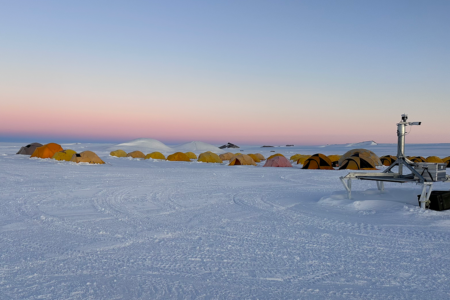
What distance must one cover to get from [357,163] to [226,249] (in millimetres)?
21160

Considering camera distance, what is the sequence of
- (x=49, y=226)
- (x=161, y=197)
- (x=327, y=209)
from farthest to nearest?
(x=161, y=197), (x=327, y=209), (x=49, y=226)

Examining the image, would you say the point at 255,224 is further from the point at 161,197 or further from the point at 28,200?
the point at 28,200

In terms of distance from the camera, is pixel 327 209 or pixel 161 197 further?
pixel 161 197

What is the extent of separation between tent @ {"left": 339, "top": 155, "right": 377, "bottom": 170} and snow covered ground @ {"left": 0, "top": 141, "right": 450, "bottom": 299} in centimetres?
1534

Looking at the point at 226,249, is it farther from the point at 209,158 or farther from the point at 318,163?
the point at 209,158

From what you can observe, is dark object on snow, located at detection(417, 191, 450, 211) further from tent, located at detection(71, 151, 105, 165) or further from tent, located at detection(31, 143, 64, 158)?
tent, located at detection(31, 143, 64, 158)

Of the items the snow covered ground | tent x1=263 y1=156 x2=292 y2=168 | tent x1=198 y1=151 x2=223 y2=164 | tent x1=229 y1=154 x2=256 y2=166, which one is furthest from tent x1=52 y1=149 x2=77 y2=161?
the snow covered ground

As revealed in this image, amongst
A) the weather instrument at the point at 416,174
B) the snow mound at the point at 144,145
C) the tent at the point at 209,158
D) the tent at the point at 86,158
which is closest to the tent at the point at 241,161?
the tent at the point at 209,158

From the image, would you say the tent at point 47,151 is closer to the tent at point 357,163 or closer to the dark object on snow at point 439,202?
the tent at point 357,163

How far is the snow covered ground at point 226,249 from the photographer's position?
3.96 metres

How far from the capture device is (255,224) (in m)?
7.14

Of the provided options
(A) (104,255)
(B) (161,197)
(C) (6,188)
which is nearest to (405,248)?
(A) (104,255)

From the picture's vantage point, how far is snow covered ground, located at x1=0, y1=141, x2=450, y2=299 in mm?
3965

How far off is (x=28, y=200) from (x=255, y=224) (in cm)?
686
